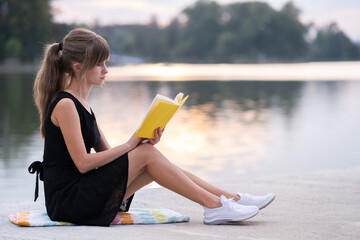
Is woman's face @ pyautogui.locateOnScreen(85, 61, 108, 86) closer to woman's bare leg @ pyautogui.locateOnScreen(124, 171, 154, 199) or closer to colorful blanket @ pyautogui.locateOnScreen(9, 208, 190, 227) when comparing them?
woman's bare leg @ pyautogui.locateOnScreen(124, 171, 154, 199)

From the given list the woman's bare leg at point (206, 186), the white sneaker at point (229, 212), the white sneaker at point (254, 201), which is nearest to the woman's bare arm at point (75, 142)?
the woman's bare leg at point (206, 186)

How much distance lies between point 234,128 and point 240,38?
96.2 metres

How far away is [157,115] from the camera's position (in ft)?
11.7

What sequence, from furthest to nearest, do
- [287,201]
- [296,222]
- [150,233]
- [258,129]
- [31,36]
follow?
1. [31,36]
2. [258,129]
3. [287,201]
4. [296,222]
5. [150,233]

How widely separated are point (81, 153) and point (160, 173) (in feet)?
1.45

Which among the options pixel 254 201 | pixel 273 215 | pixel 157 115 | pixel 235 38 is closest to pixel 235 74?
pixel 273 215

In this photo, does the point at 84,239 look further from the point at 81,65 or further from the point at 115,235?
the point at 81,65

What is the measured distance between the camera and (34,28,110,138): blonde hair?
3617mm

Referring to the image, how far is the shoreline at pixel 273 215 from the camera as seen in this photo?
3580 mm

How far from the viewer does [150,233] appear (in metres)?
3.60

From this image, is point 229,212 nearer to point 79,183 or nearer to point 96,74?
point 79,183

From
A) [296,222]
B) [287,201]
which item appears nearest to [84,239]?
[296,222]

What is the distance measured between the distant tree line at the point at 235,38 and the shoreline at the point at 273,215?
310 feet

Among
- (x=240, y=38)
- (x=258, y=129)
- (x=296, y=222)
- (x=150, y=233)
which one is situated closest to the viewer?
(x=150, y=233)
